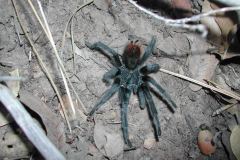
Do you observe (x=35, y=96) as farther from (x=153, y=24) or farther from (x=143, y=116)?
(x=153, y=24)

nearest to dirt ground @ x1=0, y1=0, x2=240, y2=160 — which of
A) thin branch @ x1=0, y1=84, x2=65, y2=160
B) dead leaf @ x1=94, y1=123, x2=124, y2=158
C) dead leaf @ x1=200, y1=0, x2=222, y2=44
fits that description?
dead leaf @ x1=94, y1=123, x2=124, y2=158

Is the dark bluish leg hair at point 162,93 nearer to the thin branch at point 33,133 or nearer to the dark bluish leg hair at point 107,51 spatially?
the dark bluish leg hair at point 107,51

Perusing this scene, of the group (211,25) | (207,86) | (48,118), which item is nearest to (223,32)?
(211,25)

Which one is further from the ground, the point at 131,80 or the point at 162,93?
the point at 131,80

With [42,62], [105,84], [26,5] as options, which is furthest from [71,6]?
[105,84]

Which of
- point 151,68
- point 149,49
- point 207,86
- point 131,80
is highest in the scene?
point 149,49

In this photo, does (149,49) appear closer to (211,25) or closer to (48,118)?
(211,25)
